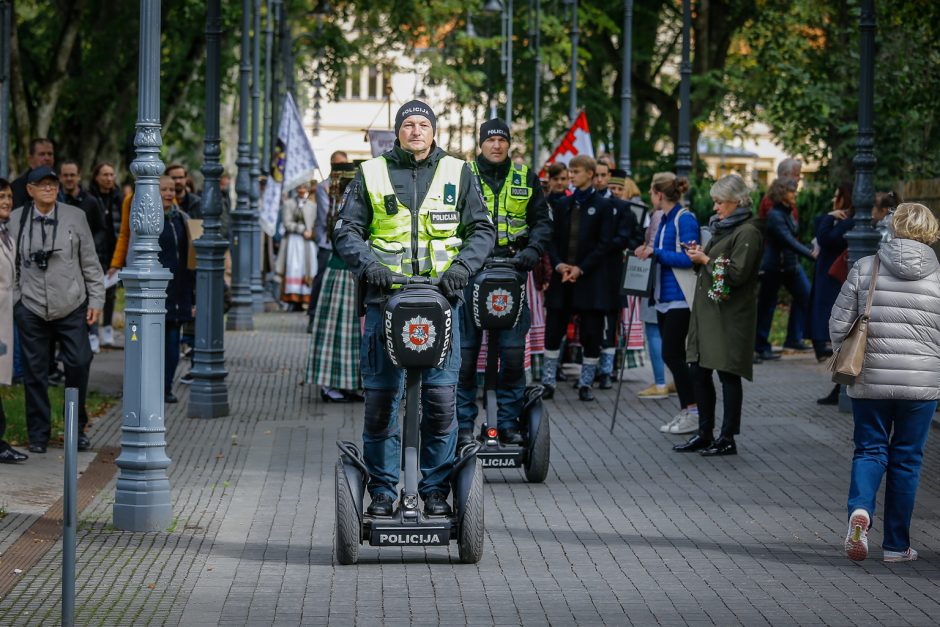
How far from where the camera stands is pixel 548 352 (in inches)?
586

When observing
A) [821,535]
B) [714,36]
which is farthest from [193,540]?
[714,36]

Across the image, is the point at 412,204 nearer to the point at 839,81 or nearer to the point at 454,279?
the point at 454,279

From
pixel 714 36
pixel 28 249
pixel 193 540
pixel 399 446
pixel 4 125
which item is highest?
pixel 714 36

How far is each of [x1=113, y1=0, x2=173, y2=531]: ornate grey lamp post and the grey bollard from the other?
2561 mm

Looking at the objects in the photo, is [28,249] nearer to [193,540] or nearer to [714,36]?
[193,540]

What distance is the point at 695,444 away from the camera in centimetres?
1198

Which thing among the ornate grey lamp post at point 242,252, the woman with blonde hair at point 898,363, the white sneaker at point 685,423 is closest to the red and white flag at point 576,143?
the ornate grey lamp post at point 242,252

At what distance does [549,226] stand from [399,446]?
321cm

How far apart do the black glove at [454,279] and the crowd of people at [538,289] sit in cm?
1

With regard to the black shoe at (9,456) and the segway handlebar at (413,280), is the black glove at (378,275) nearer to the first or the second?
the segway handlebar at (413,280)

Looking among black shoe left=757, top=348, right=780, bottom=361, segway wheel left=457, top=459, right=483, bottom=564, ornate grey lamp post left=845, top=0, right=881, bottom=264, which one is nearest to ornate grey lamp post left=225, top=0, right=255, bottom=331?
black shoe left=757, top=348, right=780, bottom=361

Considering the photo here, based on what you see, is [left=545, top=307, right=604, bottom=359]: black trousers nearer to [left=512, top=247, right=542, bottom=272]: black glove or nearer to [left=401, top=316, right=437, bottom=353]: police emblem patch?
[left=512, top=247, right=542, bottom=272]: black glove

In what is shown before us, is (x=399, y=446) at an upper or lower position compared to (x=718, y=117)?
lower

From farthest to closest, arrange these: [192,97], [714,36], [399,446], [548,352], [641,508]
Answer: [714,36], [192,97], [548,352], [641,508], [399,446]
